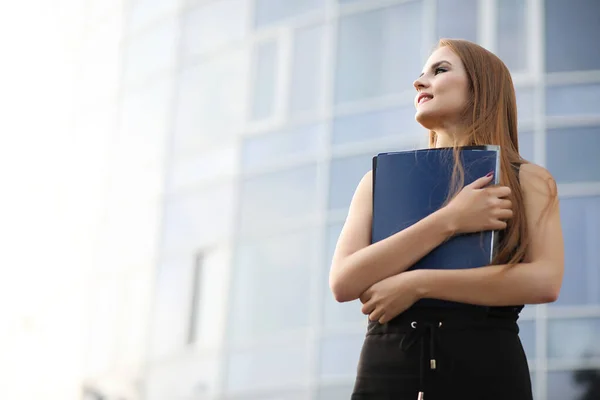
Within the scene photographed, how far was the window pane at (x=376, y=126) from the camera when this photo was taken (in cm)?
1148

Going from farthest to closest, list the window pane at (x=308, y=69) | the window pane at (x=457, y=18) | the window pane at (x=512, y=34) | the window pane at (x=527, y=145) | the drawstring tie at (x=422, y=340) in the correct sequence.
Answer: the window pane at (x=308, y=69), the window pane at (x=457, y=18), the window pane at (x=512, y=34), the window pane at (x=527, y=145), the drawstring tie at (x=422, y=340)

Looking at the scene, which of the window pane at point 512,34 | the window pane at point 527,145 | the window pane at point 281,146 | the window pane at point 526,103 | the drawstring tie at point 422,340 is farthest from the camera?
the window pane at point 281,146

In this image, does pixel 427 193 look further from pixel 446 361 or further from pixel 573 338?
pixel 573 338

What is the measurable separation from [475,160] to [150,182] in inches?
489

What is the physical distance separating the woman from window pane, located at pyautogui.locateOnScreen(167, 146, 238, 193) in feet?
35.8

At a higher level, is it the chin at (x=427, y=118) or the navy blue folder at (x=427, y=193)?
the chin at (x=427, y=118)

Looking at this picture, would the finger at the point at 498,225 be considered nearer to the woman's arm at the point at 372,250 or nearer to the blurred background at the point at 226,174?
the woman's arm at the point at 372,250

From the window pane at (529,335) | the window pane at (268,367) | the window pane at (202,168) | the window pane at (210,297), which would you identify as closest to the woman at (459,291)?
the window pane at (529,335)

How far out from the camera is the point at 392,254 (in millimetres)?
2350

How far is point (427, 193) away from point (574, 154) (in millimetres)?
8390

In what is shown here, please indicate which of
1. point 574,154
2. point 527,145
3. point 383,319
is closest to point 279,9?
point 527,145

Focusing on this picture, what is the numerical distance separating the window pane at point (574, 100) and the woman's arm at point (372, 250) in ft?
28.0

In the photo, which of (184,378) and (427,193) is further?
(184,378)

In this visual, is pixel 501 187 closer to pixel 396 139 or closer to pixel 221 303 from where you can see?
pixel 396 139
